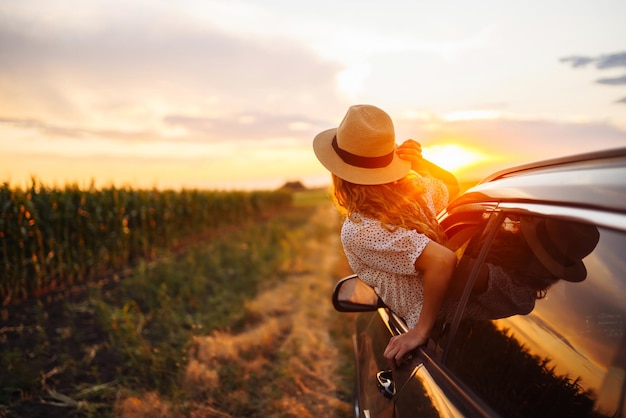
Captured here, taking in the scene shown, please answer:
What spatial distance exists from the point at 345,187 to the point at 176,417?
273 cm

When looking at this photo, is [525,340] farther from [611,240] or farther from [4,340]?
[4,340]

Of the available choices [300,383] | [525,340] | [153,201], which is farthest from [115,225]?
[525,340]

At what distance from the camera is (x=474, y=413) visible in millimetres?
1319

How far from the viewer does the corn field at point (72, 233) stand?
8.54m

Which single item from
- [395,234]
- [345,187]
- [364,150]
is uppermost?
[364,150]

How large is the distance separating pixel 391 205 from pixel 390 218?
0.36 ft

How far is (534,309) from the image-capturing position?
1.57 m

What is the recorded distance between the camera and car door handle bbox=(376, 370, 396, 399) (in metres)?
1.97

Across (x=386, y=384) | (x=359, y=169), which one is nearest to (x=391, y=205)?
(x=359, y=169)

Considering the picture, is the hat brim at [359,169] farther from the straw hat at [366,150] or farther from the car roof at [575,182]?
the car roof at [575,182]

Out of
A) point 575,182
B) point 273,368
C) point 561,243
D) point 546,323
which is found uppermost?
point 575,182

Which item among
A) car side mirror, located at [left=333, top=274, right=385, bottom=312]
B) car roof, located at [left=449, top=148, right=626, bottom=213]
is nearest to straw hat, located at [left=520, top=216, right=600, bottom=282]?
car roof, located at [left=449, top=148, right=626, bottom=213]

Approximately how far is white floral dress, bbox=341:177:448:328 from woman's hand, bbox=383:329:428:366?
0.64ft

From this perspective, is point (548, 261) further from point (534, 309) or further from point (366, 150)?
point (366, 150)
